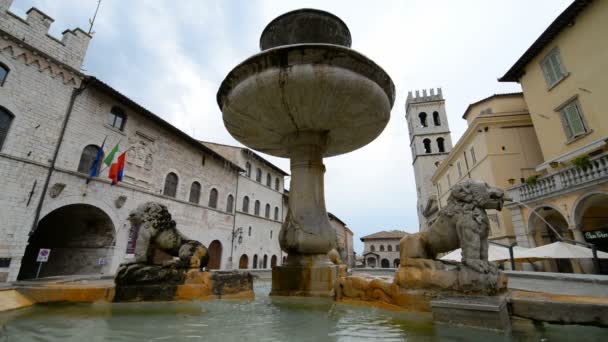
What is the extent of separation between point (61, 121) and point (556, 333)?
15312 millimetres

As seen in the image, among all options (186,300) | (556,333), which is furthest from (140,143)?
(556,333)

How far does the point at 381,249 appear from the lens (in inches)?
2106

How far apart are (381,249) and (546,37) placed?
46401mm

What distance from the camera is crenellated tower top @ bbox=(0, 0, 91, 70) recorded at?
9.87 m

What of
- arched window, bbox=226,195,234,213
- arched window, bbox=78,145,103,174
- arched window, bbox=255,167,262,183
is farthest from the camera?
arched window, bbox=255,167,262,183

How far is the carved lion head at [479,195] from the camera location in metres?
2.91

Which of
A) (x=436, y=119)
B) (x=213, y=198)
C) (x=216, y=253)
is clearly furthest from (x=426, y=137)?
(x=216, y=253)

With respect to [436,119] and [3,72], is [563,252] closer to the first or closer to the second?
[3,72]

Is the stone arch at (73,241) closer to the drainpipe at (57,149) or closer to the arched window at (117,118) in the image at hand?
the drainpipe at (57,149)

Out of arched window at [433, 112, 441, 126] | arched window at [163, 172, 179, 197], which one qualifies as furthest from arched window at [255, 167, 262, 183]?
arched window at [433, 112, 441, 126]

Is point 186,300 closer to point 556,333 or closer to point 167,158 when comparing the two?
point 556,333

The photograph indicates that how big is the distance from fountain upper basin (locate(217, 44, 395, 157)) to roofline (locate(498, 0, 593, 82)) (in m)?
13.3

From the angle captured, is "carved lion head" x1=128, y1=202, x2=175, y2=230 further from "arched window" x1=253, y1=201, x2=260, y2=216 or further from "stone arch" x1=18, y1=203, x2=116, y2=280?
"arched window" x1=253, y1=201, x2=260, y2=216

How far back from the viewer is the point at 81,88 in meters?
11.9
